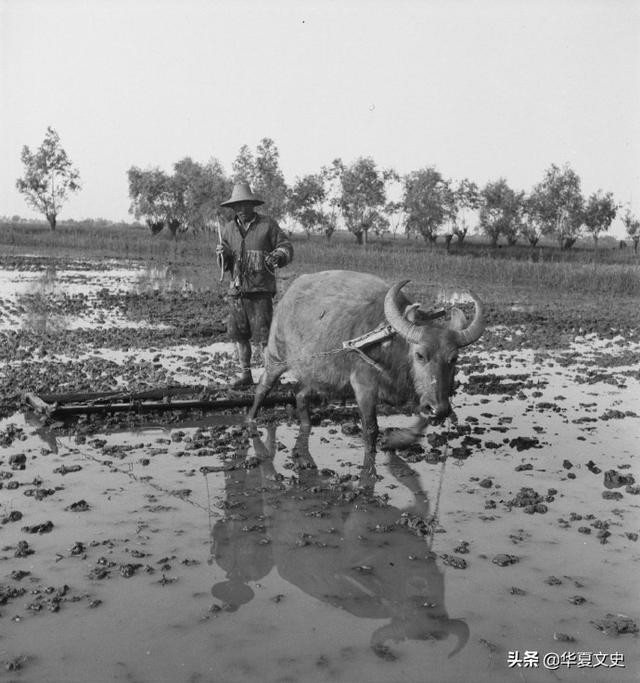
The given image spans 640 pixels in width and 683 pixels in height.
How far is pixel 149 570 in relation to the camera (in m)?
3.79

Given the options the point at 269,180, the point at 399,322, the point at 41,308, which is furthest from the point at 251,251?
the point at 269,180

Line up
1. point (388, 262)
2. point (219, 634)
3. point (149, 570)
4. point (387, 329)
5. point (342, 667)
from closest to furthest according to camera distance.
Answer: point (342, 667) → point (219, 634) → point (149, 570) → point (387, 329) → point (388, 262)

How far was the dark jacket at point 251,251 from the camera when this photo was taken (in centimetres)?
734

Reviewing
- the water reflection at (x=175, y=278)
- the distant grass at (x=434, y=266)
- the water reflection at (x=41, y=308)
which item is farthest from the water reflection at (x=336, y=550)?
the distant grass at (x=434, y=266)

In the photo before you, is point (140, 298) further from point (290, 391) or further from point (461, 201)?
point (461, 201)

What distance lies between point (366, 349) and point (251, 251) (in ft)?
7.53

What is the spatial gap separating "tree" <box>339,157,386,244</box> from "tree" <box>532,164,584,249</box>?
14.3m

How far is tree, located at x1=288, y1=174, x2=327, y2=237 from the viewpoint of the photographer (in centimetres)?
6662

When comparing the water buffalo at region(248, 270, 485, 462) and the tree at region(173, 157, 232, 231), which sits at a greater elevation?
the tree at region(173, 157, 232, 231)

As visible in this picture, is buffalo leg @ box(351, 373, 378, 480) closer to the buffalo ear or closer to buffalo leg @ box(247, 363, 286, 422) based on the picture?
the buffalo ear

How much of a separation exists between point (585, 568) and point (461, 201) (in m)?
66.0

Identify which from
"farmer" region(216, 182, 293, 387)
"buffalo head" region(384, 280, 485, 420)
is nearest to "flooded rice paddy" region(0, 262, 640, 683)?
"buffalo head" region(384, 280, 485, 420)

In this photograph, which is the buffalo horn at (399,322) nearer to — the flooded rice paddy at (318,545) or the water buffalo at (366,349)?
the water buffalo at (366,349)

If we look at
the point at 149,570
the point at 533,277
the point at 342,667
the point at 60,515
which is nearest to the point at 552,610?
the point at 342,667
